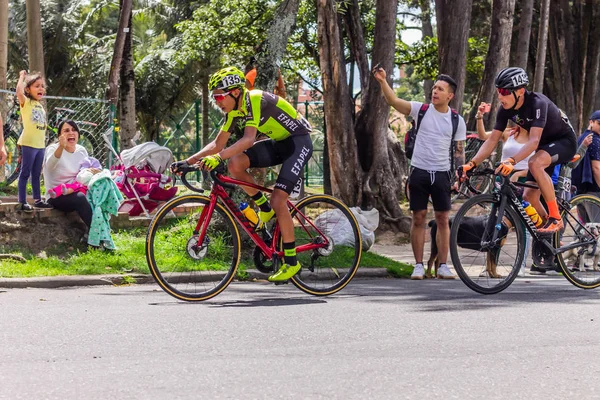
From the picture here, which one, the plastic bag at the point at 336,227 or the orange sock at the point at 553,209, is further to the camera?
the orange sock at the point at 553,209

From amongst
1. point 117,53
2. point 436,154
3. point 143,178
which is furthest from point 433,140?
point 117,53

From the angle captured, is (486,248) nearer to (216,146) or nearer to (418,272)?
(418,272)

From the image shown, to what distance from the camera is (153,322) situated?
269 inches

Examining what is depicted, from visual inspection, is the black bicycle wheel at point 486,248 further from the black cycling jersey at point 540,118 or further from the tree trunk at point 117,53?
the tree trunk at point 117,53

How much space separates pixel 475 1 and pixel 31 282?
22.6m

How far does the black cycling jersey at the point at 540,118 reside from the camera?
349 inches

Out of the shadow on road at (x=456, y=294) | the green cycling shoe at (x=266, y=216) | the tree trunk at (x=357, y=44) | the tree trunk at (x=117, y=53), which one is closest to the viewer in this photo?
the shadow on road at (x=456, y=294)

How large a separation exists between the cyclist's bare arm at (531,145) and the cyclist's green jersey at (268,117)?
75.0 inches

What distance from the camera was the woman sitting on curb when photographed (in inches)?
432

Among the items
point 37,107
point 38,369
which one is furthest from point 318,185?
point 38,369

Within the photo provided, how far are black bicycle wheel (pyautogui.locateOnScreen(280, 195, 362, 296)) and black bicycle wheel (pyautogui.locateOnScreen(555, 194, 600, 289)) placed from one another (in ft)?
6.77

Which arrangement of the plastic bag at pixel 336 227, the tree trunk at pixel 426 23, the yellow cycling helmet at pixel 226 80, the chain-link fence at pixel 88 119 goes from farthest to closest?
1. the tree trunk at pixel 426 23
2. the chain-link fence at pixel 88 119
3. the plastic bag at pixel 336 227
4. the yellow cycling helmet at pixel 226 80

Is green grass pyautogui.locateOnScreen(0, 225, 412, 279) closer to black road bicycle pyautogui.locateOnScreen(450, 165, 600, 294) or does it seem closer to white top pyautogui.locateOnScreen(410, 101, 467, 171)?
black road bicycle pyautogui.locateOnScreen(450, 165, 600, 294)

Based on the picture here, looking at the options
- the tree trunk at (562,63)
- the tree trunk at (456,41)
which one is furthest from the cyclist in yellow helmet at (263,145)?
the tree trunk at (562,63)
